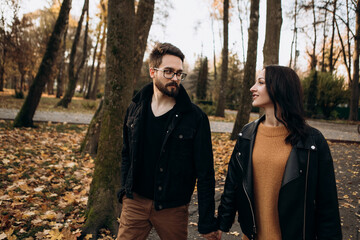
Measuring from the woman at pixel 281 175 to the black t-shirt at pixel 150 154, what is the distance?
65cm

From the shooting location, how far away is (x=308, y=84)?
28078mm

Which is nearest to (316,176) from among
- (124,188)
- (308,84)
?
(124,188)

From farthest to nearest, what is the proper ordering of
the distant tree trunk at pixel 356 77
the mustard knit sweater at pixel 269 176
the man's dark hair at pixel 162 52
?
1. the distant tree trunk at pixel 356 77
2. the man's dark hair at pixel 162 52
3. the mustard knit sweater at pixel 269 176

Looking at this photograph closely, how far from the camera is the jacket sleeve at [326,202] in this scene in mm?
1761

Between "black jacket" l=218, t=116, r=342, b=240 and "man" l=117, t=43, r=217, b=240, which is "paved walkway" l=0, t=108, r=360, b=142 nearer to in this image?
"man" l=117, t=43, r=217, b=240

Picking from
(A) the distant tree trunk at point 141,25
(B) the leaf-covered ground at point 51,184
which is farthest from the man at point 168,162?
(A) the distant tree trunk at point 141,25

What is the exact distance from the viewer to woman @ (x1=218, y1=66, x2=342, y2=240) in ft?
5.89

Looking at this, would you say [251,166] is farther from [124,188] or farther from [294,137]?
[124,188]

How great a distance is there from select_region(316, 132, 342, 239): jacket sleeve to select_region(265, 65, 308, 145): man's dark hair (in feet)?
0.81

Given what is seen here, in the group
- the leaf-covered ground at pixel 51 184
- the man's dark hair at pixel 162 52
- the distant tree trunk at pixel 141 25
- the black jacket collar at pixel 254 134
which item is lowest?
the leaf-covered ground at pixel 51 184

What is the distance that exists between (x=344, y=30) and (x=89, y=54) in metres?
33.0

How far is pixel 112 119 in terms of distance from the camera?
3.48 m

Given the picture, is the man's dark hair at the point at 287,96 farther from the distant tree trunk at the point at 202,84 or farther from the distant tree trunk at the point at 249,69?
the distant tree trunk at the point at 202,84

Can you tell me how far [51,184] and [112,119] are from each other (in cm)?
252
